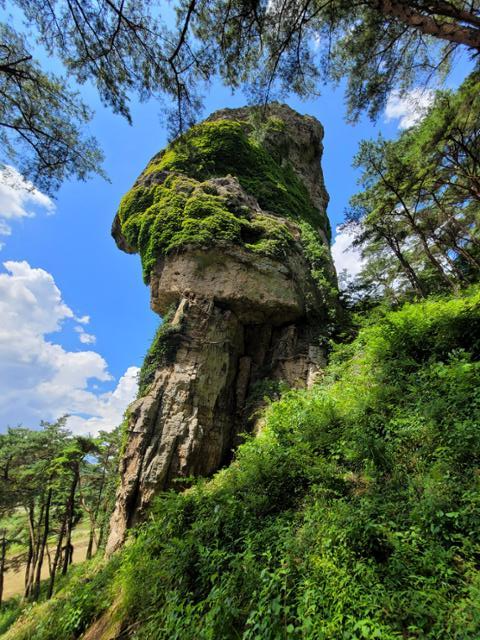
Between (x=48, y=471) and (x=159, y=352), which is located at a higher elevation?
(x=159, y=352)

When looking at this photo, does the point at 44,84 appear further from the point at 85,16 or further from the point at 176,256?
the point at 176,256

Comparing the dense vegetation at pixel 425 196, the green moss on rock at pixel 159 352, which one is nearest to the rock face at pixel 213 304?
the green moss on rock at pixel 159 352

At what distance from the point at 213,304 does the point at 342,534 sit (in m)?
8.61

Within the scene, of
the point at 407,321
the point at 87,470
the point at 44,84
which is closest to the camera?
the point at 44,84

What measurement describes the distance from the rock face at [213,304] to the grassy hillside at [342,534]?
152 inches

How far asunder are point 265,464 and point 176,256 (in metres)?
8.39

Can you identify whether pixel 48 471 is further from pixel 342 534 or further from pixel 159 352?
pixel 342 534

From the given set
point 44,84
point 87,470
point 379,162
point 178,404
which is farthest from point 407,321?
point 87,470

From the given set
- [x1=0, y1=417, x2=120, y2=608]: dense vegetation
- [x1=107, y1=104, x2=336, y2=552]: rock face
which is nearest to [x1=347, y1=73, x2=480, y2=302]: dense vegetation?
[x1=107, y1=104, x2=336, y2=552]: rock face

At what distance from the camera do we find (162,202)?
1231 centimetres

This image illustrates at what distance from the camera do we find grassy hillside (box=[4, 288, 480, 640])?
233 cm

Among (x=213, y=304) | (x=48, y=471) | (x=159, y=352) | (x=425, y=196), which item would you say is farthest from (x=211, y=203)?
(x=48, y=471)

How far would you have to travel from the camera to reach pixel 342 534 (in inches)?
116

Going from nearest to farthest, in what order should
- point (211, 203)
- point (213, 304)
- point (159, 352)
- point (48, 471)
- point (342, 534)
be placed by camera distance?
point (342, 534) < point (159, 352) < point (213, 304) < point (211, 203) < point (48, 471)
